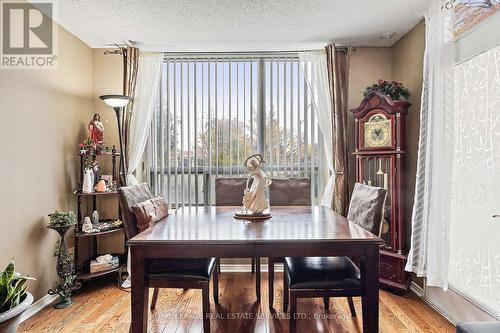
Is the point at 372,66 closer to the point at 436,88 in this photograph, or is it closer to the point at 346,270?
the point at 436,88

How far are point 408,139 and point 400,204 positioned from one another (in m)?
0.68

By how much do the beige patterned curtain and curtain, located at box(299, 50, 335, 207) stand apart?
1.86 m

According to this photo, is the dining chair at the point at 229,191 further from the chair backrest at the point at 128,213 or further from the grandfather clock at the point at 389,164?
the grandfather clock at the point at 389,164

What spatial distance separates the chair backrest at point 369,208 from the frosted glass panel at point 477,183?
2.25 ft

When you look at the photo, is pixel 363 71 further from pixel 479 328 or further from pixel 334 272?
pixel 479 328

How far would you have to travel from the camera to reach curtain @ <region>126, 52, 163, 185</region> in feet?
11.4

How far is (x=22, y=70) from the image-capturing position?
2.49m

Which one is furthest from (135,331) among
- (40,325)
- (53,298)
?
(53,298)

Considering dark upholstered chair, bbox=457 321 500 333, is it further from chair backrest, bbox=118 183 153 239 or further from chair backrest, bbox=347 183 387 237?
chair backrest, bbox=118 183 153 239

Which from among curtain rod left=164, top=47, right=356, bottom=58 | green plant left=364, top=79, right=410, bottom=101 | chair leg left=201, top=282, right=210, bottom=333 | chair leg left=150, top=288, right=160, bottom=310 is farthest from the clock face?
chair leg left=150, top=288, right=160, bottom=310

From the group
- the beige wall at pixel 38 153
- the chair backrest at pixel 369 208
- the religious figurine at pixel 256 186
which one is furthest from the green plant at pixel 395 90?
the beige wall at pixel 38 153

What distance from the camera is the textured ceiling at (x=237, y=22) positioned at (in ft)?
8.42

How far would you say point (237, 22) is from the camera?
287 cm

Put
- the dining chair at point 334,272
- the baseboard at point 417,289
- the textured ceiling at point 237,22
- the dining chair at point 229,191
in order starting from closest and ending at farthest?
the dining chair at point 334,272 < the textured ceiling at point 237,22 < the baseboard at point 417,289 < the dining chair at point 229,191
